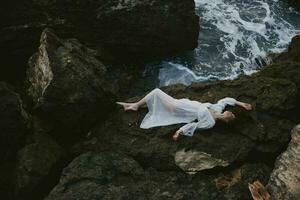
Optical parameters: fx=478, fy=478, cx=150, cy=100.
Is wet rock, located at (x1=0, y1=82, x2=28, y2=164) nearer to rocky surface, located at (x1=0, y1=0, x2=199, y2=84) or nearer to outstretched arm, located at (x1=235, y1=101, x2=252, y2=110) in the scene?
rocky surface, located at (x1=0, y1=0, x2=199, y2=84)

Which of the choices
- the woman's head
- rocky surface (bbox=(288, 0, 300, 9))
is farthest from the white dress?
rocky surface (bbox=(288, 0, 300, 9))

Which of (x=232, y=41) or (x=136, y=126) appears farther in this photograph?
(x=232, y=41)

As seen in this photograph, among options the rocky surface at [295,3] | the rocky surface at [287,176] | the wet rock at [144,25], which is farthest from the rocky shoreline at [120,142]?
the rocky surface at [295,3]

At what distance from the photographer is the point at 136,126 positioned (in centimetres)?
1004

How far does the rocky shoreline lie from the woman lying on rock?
18cm

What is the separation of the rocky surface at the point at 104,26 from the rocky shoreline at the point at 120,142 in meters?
1.99

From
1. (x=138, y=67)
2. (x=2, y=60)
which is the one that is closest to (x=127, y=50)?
(x=138, y=67)

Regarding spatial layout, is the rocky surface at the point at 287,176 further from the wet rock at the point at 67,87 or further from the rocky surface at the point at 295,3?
the rocky surface at the point at 295,3

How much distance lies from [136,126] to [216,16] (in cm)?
900

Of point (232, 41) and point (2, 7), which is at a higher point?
point (2, 7)

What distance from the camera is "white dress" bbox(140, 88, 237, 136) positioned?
9812 mm

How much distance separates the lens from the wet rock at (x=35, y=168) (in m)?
9.15

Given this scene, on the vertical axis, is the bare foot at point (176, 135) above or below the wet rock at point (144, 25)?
below

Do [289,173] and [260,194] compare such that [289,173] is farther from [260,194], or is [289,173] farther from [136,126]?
[136,126]
